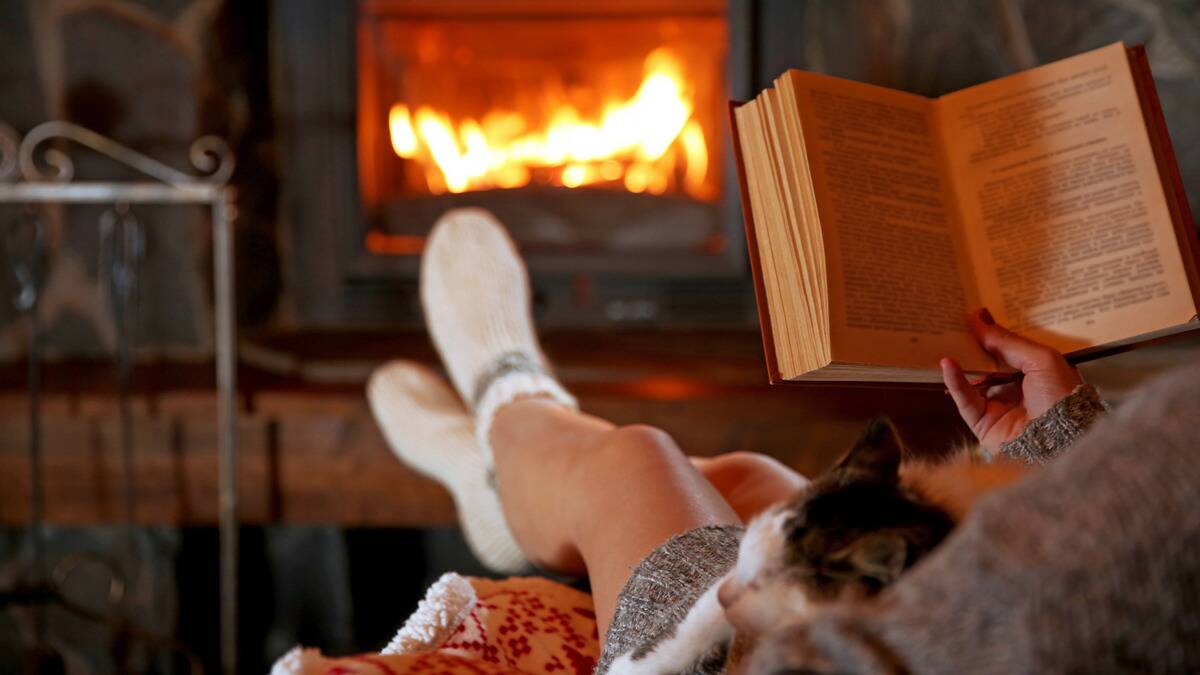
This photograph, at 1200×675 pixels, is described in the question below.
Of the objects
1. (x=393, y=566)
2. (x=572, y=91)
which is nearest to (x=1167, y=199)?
(x=393, y=566)

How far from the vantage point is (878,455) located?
392mm

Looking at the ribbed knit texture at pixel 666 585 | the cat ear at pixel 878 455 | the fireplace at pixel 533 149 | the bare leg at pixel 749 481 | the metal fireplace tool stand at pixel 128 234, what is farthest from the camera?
the fireplace at pixel 533 149

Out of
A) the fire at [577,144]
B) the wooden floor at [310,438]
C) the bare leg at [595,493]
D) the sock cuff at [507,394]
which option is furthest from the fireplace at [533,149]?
the bare leg at [595,493]

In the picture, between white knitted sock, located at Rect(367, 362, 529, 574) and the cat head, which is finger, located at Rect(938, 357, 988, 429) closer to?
the cat head

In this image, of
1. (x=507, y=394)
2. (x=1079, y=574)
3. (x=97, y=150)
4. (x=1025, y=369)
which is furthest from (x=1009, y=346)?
(x=97, y=150)

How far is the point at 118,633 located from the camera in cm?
135

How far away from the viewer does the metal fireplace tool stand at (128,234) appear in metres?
1.19

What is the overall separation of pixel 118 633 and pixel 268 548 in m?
0.22

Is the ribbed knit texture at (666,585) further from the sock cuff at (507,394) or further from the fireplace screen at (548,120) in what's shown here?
the fireplace screen at (548,120)

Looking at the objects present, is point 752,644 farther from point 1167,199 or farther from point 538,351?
point 538,351

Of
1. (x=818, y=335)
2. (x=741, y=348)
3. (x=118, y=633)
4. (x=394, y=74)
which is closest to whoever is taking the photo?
(x=818, y=335)

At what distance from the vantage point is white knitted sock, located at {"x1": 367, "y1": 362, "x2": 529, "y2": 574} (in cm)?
103

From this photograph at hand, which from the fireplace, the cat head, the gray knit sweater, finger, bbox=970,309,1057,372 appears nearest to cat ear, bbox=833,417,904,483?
the cat head

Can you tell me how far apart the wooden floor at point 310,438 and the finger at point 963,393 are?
0.58m
